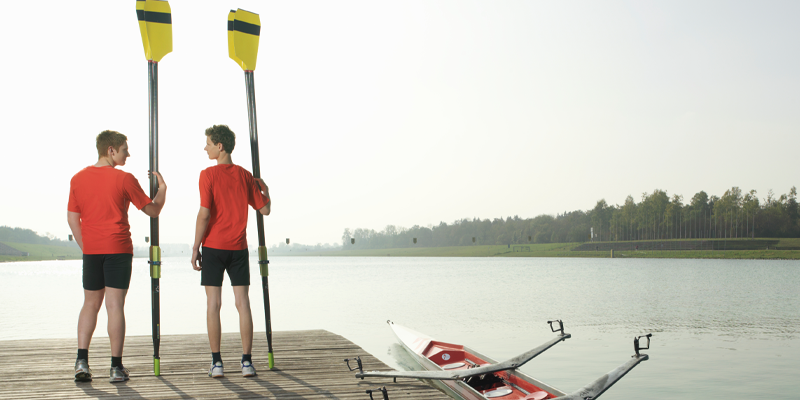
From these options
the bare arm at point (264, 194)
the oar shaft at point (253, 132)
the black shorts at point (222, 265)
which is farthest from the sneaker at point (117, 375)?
the bare arm at point (264, 194)

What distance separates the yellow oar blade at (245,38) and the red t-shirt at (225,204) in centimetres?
156

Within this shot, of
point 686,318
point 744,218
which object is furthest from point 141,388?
point 744,218

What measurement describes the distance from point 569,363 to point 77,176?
1283 cm

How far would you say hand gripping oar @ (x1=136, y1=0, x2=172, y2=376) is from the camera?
6002mm

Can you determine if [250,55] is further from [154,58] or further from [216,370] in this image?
[216,370]

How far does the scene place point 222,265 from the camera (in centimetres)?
567

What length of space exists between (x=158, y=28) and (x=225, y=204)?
7.48 feet

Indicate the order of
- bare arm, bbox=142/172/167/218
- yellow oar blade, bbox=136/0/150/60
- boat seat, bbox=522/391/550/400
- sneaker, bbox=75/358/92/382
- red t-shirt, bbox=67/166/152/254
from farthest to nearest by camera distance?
boat seat, bbox=522/391/550/400 < yellow oar blade, bbox=136/0/150/60 < sneaker, bbox=75/358/92/382 < bare arm, bbox=142/172/167/218 < red t-shirt, bbox=67/166/152/254

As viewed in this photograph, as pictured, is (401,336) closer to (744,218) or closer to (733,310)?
(733,310)

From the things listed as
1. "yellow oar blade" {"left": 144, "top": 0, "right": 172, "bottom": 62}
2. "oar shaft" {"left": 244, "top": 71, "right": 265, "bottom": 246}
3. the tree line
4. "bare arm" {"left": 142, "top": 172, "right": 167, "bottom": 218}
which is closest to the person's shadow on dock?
"bare arm" {"left": 142, "top": 172, "right": 167, "bottom": 218}

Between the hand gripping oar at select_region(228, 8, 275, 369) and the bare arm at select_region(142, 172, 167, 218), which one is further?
the hand gripping oar at select_region(228, 8, 275, 369)

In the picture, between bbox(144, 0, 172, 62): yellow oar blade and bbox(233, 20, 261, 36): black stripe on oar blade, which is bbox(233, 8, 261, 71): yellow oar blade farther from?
bbox(144, 0, 172, 62): yellow oar blade

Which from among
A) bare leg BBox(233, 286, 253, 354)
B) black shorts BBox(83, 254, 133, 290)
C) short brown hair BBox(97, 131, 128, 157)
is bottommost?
bare leg BBox(233, 286, 253, 354)

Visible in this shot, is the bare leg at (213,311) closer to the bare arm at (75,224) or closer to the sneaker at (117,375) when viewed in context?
the sneaker at (117,375)
